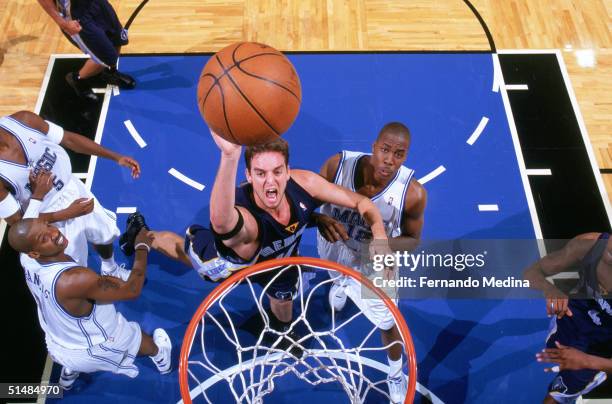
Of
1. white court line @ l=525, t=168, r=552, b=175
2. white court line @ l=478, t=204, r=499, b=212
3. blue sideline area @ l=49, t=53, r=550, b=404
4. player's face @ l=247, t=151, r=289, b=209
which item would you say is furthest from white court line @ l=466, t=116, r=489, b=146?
player's face @ l=247, t=151, r=289, b=209

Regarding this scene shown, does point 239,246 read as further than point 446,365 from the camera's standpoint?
No

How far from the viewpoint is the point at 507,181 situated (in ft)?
16.8

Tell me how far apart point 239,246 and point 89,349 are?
1.12 meters

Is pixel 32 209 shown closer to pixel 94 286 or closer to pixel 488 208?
pixel 94 286

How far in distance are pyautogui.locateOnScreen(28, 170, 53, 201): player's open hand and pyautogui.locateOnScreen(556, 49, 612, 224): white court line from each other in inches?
164

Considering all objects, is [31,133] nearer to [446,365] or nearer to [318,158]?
[318,158]

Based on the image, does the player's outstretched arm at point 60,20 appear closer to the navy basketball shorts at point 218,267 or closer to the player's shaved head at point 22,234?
the navy basketball shorts at point 218,267

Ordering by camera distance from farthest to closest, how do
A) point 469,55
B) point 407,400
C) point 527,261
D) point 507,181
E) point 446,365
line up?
point 469,55 < point 507,181 < point 527,261 < point 446,365 < point 407,400

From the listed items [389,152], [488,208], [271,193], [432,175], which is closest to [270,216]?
[271,193]

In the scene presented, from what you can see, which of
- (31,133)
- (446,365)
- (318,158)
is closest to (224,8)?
(318,158)

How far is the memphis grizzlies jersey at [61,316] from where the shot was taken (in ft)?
11.0

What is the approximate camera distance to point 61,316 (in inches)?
137

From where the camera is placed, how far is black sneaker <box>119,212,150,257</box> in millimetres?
4344

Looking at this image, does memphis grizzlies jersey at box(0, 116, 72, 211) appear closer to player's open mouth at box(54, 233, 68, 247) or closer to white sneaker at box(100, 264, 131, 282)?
player's open mouth at box(54, 233, 68, 247)
